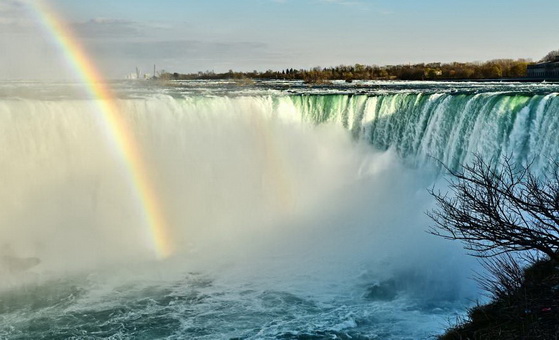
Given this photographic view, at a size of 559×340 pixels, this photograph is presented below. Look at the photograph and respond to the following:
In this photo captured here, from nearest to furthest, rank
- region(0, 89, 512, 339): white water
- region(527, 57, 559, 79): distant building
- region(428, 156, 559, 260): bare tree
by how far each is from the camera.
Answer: region(428, 156, 559, 260): bare tree
region(0, 89, 512, 339): white water
region(527, 57, 559, 79): distant building

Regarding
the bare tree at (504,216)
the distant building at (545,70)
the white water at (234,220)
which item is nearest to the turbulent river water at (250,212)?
the white water at (234,220)

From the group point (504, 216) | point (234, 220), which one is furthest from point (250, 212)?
point (504, 216)

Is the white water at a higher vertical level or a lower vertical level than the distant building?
lower

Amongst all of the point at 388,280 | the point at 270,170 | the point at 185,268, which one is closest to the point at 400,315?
the point at 388,280

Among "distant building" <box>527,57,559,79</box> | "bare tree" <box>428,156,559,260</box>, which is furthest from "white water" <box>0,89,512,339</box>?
"distant building" <box>527,57,559,79</box>

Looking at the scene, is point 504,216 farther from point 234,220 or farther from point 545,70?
point 545,70

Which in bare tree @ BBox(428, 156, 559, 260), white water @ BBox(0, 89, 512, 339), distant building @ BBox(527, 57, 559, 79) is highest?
distant building @ BBox(527, 57, 559, 79)

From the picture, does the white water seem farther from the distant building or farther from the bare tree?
the distant building
